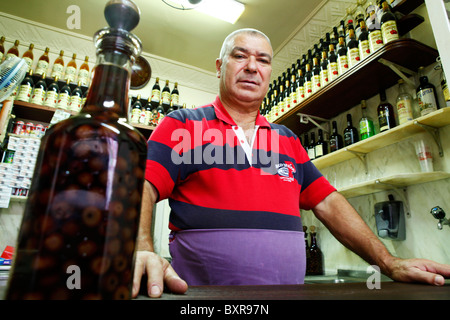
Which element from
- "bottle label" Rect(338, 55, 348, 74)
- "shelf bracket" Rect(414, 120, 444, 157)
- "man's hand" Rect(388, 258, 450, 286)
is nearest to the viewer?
"man's hand" Rect(388, 258, 450, 286)

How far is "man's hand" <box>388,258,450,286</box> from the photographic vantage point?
56cm

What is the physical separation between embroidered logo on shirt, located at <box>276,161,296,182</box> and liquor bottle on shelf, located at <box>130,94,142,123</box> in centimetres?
→ 223

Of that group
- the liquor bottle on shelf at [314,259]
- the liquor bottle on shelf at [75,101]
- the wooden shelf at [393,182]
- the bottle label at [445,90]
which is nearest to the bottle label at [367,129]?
the wooden shelf at [393,182]

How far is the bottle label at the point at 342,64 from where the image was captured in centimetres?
209

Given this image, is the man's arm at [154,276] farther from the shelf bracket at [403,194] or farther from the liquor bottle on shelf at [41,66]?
the liquor bottle on shelf at [41,66]

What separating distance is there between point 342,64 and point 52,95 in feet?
8.41

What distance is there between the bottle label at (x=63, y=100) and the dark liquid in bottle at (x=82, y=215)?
2.80 metres

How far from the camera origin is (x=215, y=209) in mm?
824

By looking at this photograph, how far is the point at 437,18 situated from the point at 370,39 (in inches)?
45.6

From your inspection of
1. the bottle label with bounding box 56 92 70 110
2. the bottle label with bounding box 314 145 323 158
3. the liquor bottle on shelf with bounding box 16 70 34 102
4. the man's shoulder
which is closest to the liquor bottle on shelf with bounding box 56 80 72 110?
the bottle label with bounding box 56 92 70 110

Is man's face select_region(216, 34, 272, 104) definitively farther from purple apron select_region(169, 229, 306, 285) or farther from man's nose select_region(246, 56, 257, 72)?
purple apron select_region(169, 229, 306, 285)

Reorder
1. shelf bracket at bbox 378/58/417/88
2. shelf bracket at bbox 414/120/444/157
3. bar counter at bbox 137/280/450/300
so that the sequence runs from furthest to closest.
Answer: shelf bracket at bbox 378/58/417/88 < shelf bracket at bbox 414/120/444/157 < bar counter at bbox 137/280/450/300

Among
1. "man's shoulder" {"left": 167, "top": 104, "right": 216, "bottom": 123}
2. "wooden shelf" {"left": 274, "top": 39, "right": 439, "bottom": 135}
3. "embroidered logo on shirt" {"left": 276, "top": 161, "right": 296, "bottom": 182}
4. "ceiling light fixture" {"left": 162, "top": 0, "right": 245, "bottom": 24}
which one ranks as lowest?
"embroidered logo on shirt" {"left": 276, "top": 161, "right": 296, "bottom": 182}
